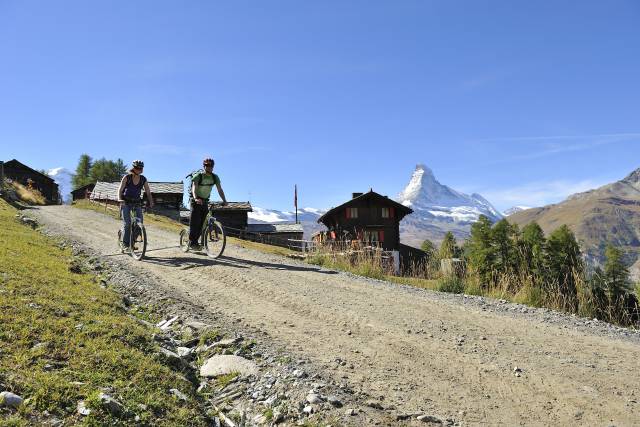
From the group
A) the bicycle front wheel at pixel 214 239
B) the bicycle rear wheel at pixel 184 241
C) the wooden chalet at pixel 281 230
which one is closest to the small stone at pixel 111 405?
the bicycle front wheel at pixel 214 239

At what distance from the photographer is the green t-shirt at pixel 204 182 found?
14.0 m

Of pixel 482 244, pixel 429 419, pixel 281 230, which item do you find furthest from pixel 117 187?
pixel 429 419

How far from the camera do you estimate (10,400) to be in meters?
3.81

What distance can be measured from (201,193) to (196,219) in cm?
91

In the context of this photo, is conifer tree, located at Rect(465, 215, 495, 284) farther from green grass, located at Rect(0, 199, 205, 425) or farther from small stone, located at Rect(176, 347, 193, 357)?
green grass, located at Rect(0, 199, 205, 425)

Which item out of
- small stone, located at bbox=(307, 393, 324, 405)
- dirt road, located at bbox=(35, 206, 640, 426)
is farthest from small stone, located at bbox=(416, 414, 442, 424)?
small stone, located at bbox=(307, 393, 324, 405)

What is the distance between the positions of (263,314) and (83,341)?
3.23 m

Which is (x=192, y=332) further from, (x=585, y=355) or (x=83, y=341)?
(x=585, y=355)

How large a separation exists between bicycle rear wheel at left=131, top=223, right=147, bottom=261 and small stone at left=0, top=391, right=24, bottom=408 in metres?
10.1

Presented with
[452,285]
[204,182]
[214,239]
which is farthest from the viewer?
[214,239]

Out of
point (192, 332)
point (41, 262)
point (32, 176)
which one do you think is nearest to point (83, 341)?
point (192, 332)

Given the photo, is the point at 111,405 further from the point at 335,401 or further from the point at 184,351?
the point at 184,351

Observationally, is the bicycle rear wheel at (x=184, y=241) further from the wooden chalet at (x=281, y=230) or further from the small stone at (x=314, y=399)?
the wooden chalet at (x=281, y=230)

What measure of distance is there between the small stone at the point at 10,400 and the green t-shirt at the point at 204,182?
10.5 metres
